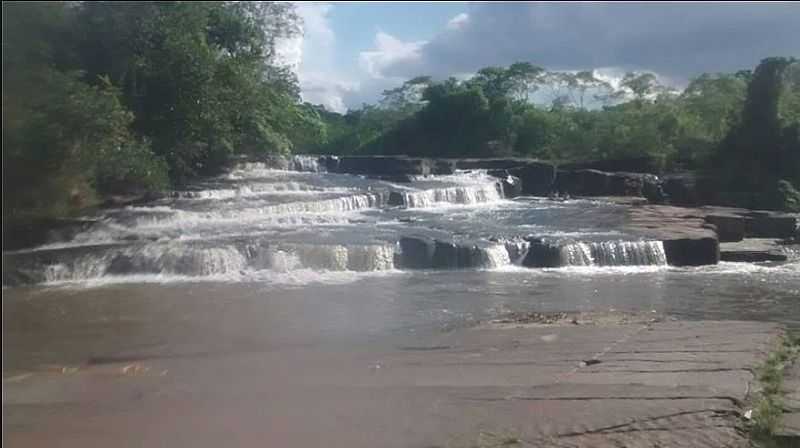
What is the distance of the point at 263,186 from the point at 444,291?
9.64 m

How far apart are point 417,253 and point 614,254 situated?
3224 millimetres

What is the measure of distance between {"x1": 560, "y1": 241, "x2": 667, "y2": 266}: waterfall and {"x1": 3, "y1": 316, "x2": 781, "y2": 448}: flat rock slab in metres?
7.57

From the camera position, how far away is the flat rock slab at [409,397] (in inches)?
151

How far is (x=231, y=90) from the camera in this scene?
5.03 m

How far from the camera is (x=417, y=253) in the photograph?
45.1 feet

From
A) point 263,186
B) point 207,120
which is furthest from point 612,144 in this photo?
point 207,120

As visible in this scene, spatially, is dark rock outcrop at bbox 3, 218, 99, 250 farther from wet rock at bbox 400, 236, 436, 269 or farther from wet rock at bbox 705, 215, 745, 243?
wet rock at bbox 705, 215, 745, 243

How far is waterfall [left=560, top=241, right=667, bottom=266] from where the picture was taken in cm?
1399

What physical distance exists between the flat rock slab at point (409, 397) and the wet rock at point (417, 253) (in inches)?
282

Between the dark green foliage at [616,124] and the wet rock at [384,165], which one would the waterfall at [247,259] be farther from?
the wet rock at [384,165]

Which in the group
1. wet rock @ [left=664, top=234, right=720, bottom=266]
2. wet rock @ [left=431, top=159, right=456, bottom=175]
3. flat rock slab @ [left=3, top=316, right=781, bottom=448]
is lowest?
wet rock @ [left=664, top=234, right=720, bottom=266]

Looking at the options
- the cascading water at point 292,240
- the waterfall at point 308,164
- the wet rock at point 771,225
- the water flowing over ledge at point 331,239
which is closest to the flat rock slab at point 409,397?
the cascading water at point 292,240

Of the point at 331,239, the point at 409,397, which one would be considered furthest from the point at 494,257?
the point at 409,397

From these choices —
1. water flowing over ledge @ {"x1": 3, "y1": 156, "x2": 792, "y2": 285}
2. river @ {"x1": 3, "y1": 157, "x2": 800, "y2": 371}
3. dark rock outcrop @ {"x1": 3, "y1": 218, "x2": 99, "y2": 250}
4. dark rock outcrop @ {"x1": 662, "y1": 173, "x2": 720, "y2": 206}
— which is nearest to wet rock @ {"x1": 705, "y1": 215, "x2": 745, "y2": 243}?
river @ {"x1": 3, "y1": 157, "x2": 800, "y2": 371}
